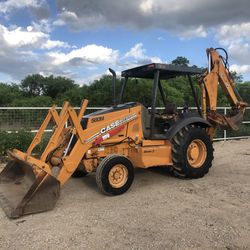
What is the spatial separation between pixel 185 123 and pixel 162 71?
115 centimetres

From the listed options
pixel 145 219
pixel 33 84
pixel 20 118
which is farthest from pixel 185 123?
pixel 33 84

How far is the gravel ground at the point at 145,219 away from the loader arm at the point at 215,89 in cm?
161

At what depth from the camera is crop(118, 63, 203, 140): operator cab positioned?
24.2 feet

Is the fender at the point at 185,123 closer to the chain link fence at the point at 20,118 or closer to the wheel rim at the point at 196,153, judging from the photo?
the wheel rim at the point at 196,153

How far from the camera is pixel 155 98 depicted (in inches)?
291

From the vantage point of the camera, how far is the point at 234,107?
945 centimetres

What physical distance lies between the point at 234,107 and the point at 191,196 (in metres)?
3.64

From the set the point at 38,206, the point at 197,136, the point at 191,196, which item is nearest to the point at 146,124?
the point at 197,136

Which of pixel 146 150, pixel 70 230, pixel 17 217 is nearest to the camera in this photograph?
pixel 70 230

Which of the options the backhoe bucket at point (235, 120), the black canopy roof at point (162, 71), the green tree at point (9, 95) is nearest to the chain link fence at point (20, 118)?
the black canopy roof at point (162, 71)

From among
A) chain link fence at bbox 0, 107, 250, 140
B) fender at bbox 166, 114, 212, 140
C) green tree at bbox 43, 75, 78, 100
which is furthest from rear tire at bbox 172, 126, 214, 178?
green tree at bbox 43, 75, 78, 100

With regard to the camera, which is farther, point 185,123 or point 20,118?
point 20,118

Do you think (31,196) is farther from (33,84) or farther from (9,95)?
(33,84)

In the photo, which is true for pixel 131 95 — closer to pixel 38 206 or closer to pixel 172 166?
pixel 172 166
